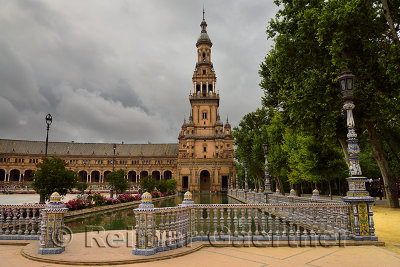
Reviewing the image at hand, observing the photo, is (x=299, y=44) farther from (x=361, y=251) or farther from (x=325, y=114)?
(x=361, y=251)

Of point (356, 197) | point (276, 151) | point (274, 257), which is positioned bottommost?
point (274, 257)

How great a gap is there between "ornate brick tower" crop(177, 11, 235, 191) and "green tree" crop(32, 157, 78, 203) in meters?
54.1

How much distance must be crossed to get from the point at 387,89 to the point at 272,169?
80.6 feet

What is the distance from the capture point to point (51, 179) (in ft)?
53.3

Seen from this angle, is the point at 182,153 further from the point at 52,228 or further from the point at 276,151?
the point at 52,228

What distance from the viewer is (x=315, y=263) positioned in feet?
20.2

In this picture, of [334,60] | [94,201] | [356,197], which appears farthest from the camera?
[94,201]

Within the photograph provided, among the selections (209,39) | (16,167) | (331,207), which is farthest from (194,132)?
(331,207)

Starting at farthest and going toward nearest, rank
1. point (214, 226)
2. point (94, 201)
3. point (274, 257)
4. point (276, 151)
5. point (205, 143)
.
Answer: point (205, 143)
point (276, 151)
point (94, 201)
point (214, 226)
point (274, 257)

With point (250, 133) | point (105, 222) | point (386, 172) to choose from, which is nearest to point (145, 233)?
point (105, 222)

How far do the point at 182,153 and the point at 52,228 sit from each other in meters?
67.8

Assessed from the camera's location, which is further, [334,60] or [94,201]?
[94,201]

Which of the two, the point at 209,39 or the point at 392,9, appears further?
the point at 209,39

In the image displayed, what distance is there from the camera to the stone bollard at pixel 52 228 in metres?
7.00
